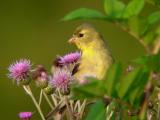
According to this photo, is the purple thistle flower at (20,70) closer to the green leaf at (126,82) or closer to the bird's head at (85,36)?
the bird's head at (85,36)

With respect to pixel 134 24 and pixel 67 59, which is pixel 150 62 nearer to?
pixel 134 24

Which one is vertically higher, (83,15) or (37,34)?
(83,15)

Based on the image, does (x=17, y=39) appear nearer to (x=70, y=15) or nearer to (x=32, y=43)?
(x=32, y=43)

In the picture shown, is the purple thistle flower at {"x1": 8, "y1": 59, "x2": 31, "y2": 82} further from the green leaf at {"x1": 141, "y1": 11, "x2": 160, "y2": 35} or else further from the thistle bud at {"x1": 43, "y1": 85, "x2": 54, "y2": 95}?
the green leaf at {"x1": 141, "y1": 11, "x2": 160, "y2": 35}

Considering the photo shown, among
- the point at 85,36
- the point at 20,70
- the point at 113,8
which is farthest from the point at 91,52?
the point at 113,8

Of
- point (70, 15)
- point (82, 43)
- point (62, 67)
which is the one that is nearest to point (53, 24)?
point (82, 43)
